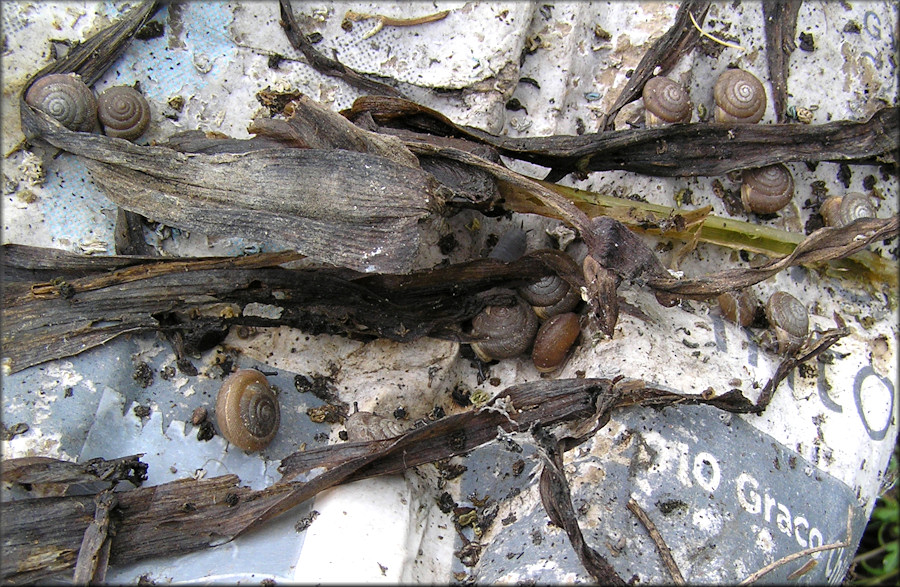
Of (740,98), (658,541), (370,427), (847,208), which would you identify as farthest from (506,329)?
(847,208)

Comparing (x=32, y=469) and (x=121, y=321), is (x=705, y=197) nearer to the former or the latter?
(x=121, y=321)

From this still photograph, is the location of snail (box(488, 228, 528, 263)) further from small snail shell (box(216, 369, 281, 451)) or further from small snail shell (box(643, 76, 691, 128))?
small snail shell (box(216, 369, 281, 451))

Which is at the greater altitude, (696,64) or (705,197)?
(696,64)

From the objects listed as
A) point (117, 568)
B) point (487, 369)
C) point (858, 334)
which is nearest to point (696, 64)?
point (858, 334)

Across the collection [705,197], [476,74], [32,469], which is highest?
[476,74]

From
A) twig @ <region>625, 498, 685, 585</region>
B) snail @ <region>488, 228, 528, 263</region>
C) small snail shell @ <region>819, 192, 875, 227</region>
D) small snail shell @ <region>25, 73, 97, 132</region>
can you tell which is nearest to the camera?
twig @ <region>625, 498, 685, 585</region>

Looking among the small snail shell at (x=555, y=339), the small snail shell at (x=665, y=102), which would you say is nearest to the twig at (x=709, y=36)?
the small snail shell at (x=665, y=102)

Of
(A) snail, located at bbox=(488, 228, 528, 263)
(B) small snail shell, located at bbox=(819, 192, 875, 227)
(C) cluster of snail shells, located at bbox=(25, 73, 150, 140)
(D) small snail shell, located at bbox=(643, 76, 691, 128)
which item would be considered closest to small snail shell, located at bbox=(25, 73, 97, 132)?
(C) cluster of snail shells, located at bbox=(25, 73, 150, 140)
